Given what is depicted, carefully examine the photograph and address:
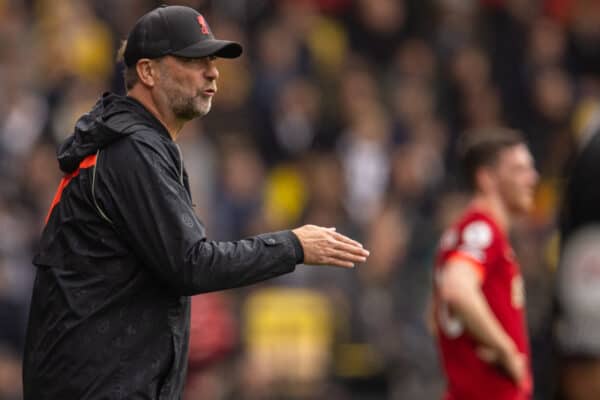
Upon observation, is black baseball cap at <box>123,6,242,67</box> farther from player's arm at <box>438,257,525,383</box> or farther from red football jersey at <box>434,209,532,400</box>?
red football jersey at <box>434,209,532,400</box>

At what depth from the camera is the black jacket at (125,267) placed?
4.64 m

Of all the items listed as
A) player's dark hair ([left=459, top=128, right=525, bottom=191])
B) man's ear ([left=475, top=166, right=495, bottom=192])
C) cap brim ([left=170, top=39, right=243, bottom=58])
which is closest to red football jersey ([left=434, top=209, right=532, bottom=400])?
man's ear ([left=475, top=166, right=495, bottom=192])

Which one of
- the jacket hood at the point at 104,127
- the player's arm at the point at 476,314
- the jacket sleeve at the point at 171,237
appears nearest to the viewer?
the jacket sleeve at the point at 171,237

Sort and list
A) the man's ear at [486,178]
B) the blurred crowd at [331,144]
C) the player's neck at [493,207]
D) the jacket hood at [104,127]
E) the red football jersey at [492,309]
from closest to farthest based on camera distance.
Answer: the jacket hood at [104,127] → the red football jersey at [492,309] → the player's neck at [493,207] → the man's ear at [486,178] → the blurred crowd at [331,144]

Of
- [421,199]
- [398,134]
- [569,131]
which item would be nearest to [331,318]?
[421,199]

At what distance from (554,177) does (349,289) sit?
→ 286 cm

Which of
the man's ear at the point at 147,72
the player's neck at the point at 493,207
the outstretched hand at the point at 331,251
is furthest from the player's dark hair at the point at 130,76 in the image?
the player's neck at the point at 493,207

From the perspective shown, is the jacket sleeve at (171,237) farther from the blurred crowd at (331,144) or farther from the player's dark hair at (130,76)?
the blurred crowd at (331,144)

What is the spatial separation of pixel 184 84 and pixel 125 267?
76 centimetres

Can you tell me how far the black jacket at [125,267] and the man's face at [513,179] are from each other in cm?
266

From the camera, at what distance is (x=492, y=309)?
6.88 meters

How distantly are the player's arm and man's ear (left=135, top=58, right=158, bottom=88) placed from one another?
7.96 ft

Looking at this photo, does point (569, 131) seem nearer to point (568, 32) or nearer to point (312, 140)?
point (568, 32)

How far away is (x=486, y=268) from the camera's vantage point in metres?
6.86
